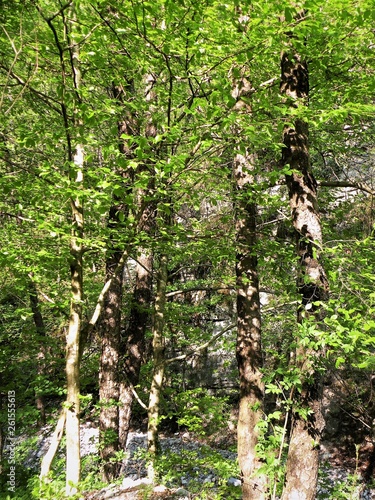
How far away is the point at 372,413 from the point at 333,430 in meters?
1.60

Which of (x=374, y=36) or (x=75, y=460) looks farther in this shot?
(x=374, y=36)

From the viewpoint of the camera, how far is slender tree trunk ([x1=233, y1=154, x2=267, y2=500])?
5027 mm

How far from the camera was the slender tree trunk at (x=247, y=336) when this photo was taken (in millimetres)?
5027

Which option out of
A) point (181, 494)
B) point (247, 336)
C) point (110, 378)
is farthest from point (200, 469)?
point (247, 336)

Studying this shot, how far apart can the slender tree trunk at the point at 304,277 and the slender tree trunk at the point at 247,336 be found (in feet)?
2.25

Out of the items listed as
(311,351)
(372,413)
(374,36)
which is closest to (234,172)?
(374,36)

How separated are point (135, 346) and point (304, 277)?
199 inches

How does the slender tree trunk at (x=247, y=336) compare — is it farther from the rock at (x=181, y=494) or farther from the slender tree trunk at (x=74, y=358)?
the slender tree trunk at (x=74, y=358)

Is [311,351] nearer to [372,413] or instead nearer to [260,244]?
[260,244]

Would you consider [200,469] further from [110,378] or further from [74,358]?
[74,358]

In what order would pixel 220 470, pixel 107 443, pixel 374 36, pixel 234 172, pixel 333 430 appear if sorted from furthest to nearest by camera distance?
1. pixel 333 430
2. pixel 107 443
3. pixel 234 172
4. pixel 220 470
5. pixel 374 36

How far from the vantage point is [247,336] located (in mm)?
5492

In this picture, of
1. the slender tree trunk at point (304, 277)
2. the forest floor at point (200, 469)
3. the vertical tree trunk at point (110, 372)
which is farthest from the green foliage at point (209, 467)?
the slender tree trunk at point (304, 277)

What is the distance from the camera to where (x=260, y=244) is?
535cm
